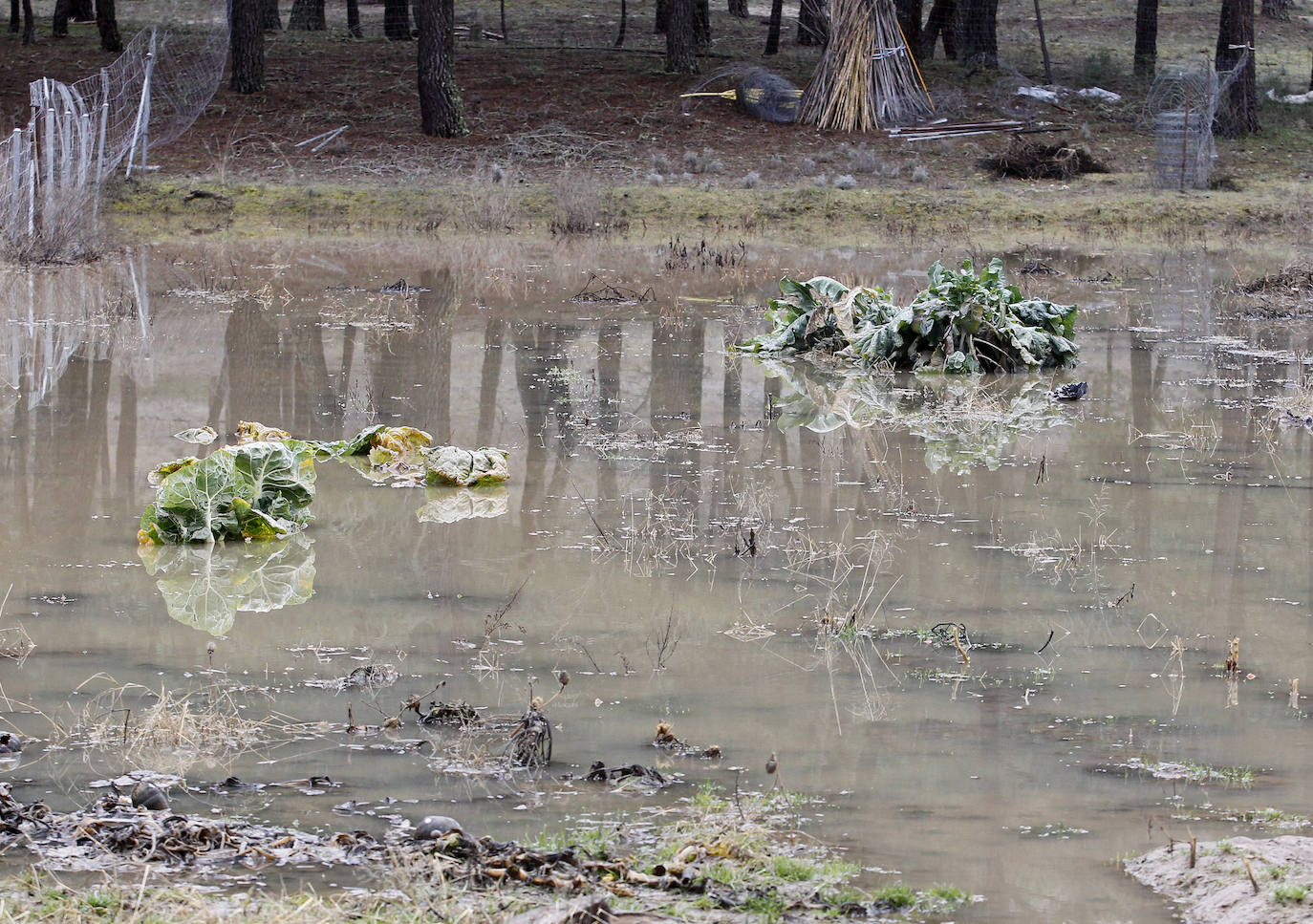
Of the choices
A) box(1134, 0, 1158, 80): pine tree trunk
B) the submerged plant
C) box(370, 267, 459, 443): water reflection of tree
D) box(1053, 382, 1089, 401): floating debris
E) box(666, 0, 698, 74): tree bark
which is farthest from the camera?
box(1134, 0, 1158, 80): pine tree trunk

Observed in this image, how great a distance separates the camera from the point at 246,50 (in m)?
26.5

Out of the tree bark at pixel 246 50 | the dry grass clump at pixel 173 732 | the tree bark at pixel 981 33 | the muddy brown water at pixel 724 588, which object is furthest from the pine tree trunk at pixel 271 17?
the dry grass clump at pixel 173 732

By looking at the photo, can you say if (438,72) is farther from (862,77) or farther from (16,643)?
(16,643)

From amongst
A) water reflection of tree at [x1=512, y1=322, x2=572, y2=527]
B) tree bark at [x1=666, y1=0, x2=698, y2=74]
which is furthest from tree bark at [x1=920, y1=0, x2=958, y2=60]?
water reflection of tree at [x1=512, y1=322, x2=572, y2=527]

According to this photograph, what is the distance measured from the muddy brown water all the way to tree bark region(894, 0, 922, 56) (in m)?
19.1

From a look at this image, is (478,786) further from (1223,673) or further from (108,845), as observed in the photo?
(1223,673)

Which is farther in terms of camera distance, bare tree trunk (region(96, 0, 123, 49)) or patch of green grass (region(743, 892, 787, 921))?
bare tree trunk (region(96, 0, 123, 49))

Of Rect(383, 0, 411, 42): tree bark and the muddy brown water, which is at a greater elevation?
Rect(383, 0, 411, 42): tree bark

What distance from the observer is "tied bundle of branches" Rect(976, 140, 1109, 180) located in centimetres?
2317

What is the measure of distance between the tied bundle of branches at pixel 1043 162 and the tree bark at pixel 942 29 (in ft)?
26.7

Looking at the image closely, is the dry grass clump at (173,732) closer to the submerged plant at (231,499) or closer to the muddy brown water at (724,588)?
the muddy brown water at (724,588)

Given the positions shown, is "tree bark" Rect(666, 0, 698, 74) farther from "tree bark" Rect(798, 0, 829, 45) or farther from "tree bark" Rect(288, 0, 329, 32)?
"tree bark" Rect(288, 0, 329, 32)

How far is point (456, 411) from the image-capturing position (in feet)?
32.5

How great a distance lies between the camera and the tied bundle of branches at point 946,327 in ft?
37.6
